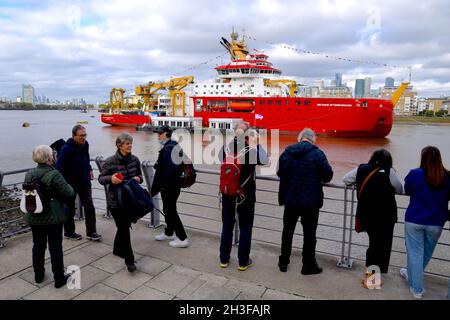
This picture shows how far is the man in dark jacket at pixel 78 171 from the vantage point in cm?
420

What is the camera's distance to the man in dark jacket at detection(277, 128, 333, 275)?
333cm

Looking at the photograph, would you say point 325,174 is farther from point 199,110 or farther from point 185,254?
point 199,110

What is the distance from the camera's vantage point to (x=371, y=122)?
32844 millimetres

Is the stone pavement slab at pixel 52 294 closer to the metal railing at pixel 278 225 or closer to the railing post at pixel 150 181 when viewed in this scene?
the metal railing at pixel 278 225

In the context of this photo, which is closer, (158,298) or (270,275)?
(158,298)

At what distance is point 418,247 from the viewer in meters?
3.09

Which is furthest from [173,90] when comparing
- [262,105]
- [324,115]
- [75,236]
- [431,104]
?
[431,104]

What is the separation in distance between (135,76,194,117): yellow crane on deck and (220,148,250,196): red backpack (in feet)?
137

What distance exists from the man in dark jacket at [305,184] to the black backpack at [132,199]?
5.03 ft

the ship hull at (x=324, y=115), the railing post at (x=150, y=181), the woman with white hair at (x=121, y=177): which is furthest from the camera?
the ship hull at (x=324, y=115)

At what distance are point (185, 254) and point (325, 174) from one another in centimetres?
204

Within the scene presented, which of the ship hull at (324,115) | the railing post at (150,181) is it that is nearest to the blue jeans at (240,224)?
the railing post at (150,181)
